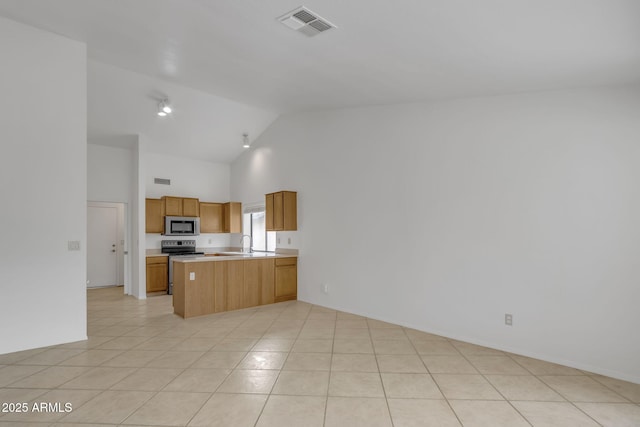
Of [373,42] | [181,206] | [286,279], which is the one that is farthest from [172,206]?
[373,42]

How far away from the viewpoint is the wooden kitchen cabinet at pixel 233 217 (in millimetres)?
7648

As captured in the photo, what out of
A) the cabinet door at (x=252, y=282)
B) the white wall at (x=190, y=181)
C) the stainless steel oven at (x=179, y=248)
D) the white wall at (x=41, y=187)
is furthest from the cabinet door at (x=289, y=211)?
the white wall at (x=41, y=187)

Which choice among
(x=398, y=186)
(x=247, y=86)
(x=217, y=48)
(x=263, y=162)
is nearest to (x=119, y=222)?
(x=263, y=162)

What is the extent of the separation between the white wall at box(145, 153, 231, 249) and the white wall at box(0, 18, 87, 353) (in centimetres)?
342

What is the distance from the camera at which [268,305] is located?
18.4ft

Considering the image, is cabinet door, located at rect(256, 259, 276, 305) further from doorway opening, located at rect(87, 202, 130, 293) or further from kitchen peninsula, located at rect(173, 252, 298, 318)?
doorway opening, located at rect(87, 202, 130, 293)

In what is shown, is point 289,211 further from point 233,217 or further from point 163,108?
point 163,108

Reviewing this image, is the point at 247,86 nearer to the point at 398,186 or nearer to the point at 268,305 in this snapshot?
the point at 398,186

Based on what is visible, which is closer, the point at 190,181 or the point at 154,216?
the point at 154,216

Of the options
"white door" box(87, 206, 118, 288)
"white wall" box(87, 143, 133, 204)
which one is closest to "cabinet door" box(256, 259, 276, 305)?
"white wall" box(87, 143, 133, 204)

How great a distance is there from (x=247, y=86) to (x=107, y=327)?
363 cm

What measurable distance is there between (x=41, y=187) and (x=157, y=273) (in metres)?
3.45

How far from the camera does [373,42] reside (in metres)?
2.92

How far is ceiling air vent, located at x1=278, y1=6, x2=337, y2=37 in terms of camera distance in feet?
8.57
